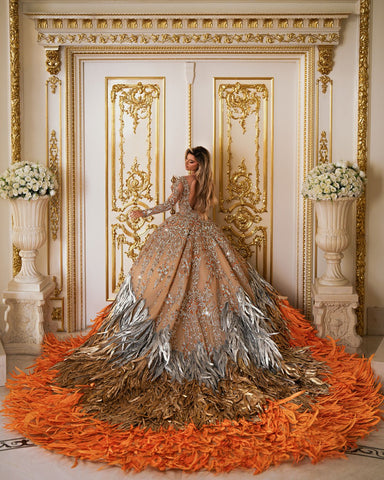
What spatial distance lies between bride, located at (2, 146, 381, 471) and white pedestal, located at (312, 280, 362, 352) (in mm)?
201

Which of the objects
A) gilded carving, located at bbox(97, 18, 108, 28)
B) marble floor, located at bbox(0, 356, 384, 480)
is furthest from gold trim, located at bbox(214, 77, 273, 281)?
marble floor, located at bbox(0, 356, 384, 480)

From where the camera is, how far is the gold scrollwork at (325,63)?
190 inches

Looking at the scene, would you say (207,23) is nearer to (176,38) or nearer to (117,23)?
(176,38)

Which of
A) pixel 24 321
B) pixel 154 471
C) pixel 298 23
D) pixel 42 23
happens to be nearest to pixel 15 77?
pixel 42 23

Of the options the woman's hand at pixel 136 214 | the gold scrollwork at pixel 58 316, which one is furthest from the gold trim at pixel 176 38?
the gold scrollwork at pixel 58 316

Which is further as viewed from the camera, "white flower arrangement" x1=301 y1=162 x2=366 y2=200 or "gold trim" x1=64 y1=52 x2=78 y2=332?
"gold trim" x1=64 y1=52 x2=78 y2=332

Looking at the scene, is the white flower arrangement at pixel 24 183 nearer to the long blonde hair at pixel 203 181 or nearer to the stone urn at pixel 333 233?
the long blonde hair at pixel 203 181

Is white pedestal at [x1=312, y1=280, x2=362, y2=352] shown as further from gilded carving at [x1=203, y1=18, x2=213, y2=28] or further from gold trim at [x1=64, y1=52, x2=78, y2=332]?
gilded carving at [x1=203, y1=18, x2=213, y2=28]

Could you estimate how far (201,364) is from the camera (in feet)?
11.8

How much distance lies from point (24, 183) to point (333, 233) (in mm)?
2500

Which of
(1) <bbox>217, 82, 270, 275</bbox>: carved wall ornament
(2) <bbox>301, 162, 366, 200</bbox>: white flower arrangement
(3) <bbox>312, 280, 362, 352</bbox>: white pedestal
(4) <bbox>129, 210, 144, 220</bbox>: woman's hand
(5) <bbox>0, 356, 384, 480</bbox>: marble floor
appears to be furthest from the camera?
(1) <bbox>217, 82, 270, 275</bbox>: carved wall ornament

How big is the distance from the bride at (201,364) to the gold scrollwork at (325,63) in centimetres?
138

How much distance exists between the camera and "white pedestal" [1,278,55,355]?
4.53 metres

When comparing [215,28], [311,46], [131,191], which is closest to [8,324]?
[131,191]
